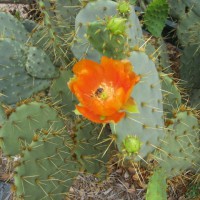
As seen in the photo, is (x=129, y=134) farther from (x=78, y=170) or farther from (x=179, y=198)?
(x=179, y=198)

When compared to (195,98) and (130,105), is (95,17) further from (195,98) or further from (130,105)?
(195,98)

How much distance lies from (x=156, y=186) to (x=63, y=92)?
2.21 ft

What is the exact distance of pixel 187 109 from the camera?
1979mm

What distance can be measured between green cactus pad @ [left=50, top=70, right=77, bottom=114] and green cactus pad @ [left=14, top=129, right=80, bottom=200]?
22 centimetres

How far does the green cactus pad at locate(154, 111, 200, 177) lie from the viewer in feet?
6.39

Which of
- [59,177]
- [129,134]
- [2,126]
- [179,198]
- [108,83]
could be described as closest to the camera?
[108,83]

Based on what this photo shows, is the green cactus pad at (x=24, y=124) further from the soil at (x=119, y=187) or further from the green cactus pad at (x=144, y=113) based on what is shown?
the soil at (x=119, y=187)

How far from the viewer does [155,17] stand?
2.37m

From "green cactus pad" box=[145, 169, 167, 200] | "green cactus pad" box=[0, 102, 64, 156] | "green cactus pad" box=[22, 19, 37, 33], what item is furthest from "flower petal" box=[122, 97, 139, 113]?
"green cactus pad" box=[22, 19, 37, 33]

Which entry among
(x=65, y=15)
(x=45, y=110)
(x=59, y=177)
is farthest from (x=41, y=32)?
(x=59, y=177)

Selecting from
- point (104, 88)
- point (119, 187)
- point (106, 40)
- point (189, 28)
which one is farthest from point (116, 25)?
point (119, 187)

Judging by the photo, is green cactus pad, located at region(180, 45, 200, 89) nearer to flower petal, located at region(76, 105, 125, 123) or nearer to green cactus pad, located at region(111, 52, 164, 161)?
green cactus pad, located at region(111, 52, 164, 161)

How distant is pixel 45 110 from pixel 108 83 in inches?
20.3

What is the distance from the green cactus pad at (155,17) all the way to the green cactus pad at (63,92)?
553 mm
